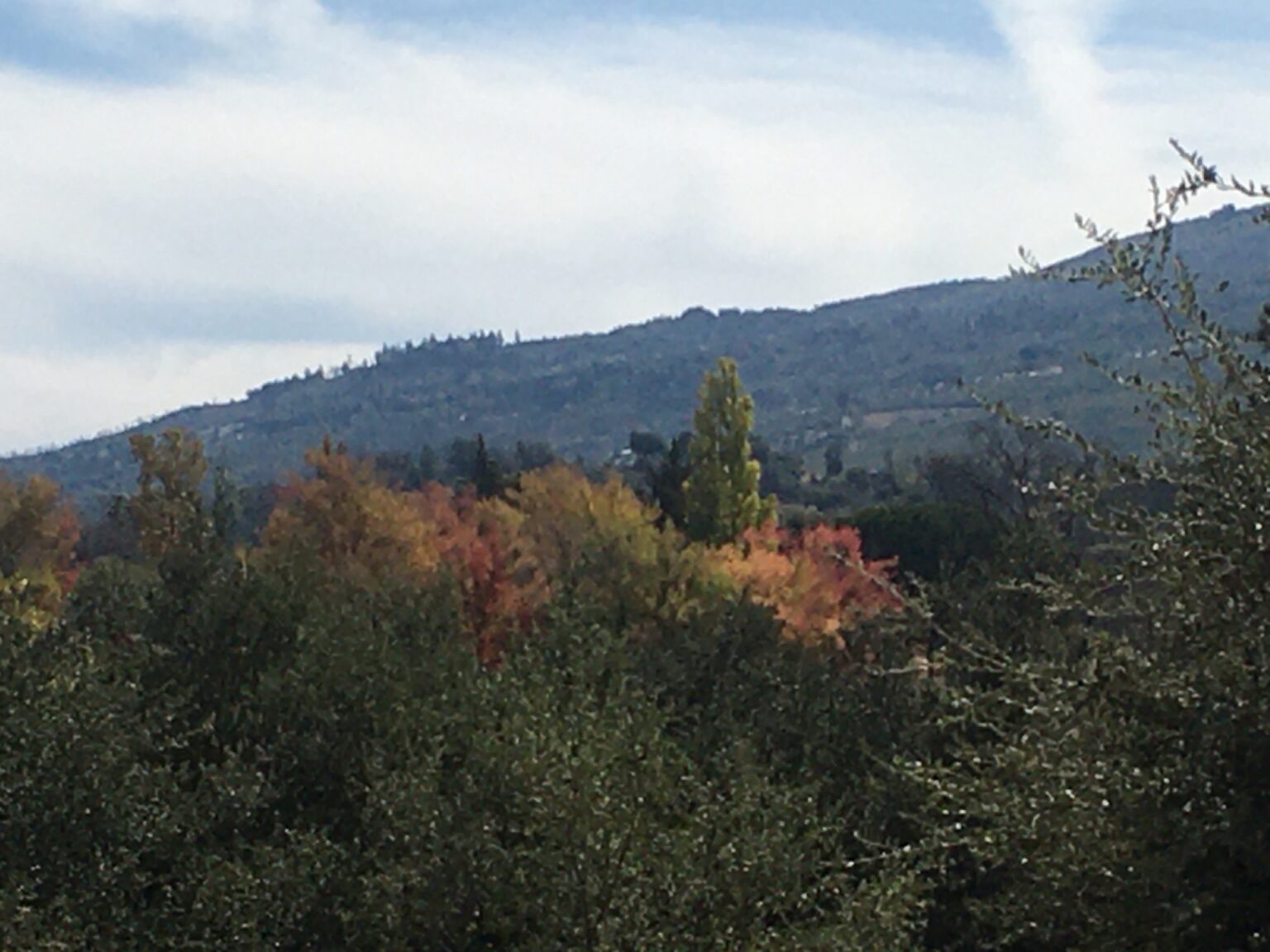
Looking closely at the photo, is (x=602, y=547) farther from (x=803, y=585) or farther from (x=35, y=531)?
(x=35, y=531)

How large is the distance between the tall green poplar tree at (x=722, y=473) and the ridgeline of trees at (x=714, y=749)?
18.1 metres

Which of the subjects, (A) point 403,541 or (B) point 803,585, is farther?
(A) point 403,541

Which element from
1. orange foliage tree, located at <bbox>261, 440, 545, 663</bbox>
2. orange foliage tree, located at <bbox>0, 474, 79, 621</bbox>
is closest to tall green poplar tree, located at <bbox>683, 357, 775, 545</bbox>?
orange foliage tree, located at <bbox>261, 440, 545, 663</bbox>

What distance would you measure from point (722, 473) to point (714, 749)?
31.3 metres

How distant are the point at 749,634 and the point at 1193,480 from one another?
1893 cm

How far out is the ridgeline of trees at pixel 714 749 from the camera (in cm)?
633

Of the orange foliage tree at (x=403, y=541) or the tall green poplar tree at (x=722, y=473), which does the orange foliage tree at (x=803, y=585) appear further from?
the tall green poplar tree at (x=722, y=473)

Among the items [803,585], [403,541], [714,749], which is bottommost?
[803,585]

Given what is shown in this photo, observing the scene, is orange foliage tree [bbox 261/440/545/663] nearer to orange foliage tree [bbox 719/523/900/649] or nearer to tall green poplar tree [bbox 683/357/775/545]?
orange foliage tree [bbox 719/523/900/649]

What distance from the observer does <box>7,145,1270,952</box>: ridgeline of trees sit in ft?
20.8

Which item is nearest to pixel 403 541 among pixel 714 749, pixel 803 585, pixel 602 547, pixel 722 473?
pixel 602 547

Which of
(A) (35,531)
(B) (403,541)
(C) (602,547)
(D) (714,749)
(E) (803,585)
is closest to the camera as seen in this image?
(D) (714,749)

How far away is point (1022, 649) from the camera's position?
16.5 m

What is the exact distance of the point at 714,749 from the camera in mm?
19547
